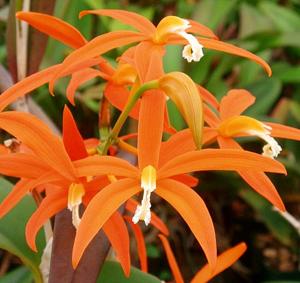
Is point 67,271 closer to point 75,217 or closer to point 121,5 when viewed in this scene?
point 75,217

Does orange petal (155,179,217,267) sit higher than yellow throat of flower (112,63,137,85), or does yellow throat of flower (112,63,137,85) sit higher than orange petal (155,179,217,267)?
yellow throat of flower (112,63,137,85)

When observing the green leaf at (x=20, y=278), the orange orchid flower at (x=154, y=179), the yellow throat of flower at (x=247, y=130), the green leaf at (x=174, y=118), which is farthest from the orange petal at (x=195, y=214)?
the green leaf at (x=174, y=118)

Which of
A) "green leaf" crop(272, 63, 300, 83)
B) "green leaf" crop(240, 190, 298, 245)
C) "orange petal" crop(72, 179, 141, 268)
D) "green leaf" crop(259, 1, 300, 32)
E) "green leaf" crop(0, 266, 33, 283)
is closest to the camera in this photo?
"orange petal" crop(72, 179, 141, 268)

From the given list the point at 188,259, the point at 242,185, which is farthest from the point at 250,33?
the point at 188,259

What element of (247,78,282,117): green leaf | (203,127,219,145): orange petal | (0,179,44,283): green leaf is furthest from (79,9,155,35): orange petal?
(247,78,282,117): green leaf

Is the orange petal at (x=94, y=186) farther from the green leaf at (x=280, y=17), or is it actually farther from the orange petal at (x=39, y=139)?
the green leaf at (x=280, y=17)

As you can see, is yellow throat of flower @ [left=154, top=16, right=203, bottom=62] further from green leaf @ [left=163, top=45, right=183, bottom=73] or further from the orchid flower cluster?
green leaf @ [left=163, top=45, right=183, bottom=73]
